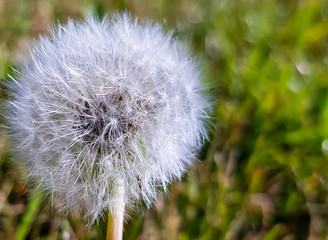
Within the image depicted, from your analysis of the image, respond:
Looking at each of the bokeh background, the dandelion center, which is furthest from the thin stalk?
the bokeh background

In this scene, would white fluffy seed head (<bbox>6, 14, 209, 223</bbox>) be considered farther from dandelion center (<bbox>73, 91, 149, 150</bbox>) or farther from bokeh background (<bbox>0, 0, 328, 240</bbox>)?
bokeh background (<bbox>0, 0, 328, 240</bbox>)

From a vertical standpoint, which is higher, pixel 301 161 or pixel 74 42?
pixel 74 42

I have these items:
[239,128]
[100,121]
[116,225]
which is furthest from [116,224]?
[239,128]

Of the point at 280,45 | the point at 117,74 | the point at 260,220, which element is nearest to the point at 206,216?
the point at 260,220

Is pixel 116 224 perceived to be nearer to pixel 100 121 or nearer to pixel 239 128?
pixel 100 121

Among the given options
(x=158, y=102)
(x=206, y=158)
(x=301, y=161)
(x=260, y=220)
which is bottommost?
(x=260, y=220)

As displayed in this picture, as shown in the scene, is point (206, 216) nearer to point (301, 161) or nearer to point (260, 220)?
point (260, 220)

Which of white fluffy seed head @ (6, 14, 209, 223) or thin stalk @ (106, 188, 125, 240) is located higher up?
white fluffy seed head @ (6, 14, 209, 223)
